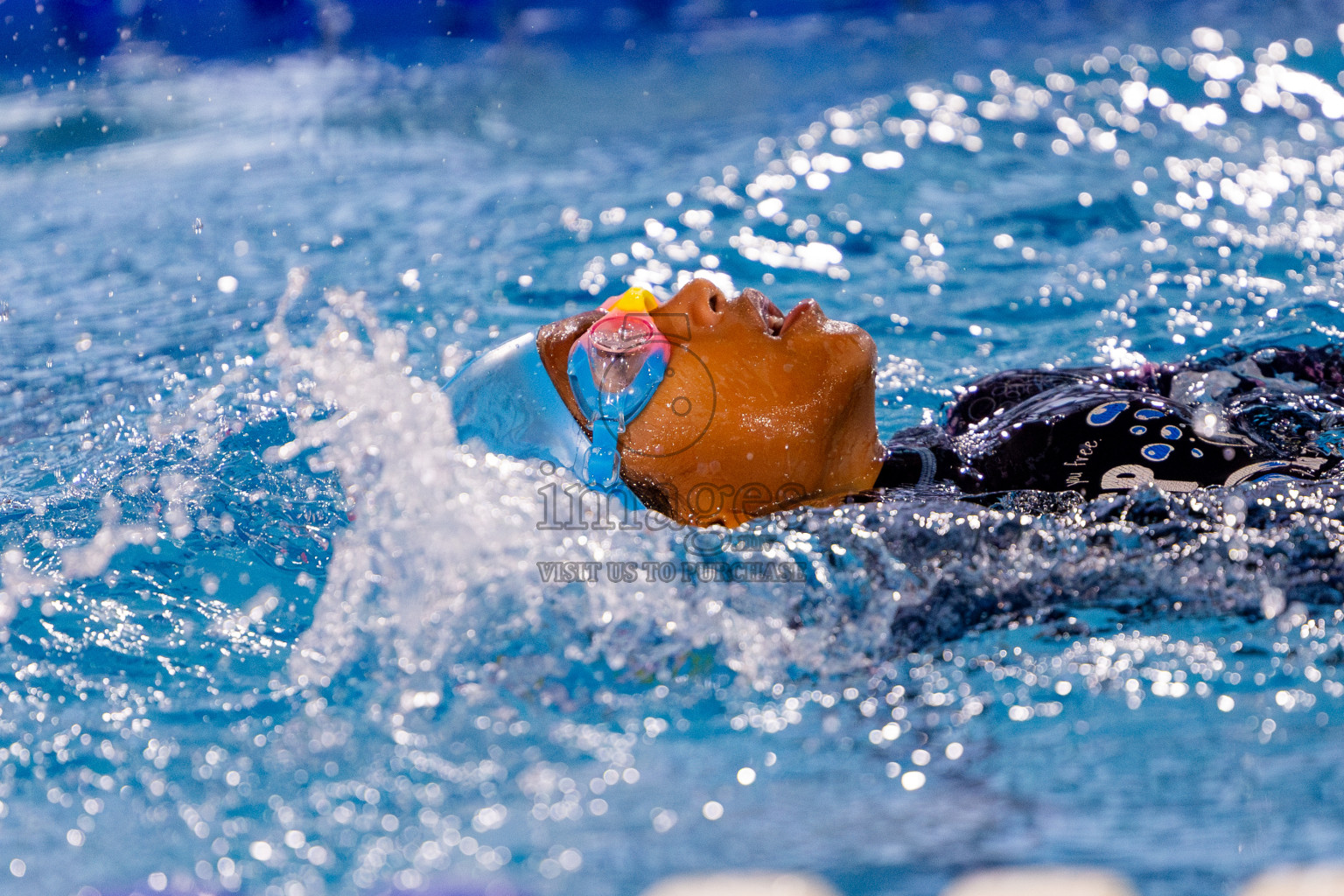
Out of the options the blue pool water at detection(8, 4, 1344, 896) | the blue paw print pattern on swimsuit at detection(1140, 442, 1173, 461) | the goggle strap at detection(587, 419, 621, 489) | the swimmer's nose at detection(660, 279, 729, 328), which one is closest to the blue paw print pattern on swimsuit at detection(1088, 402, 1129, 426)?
the blue paw print pattern on swimsuit at detection(1140, 442, 1173, 461)

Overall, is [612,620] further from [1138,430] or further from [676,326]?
[1138,430]

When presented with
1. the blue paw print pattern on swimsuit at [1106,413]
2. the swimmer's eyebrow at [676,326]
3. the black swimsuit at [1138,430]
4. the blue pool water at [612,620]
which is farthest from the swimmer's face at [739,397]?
the blue paw print pattern on swimsuit at [1106,413]

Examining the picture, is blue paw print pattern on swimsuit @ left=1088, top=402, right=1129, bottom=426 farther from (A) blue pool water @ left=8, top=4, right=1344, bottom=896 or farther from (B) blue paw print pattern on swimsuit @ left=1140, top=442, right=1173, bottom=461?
(A) blue pool water @ left=8, top=4, right=1344, bottom=896

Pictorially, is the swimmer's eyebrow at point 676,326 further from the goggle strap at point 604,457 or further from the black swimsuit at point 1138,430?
the black swimsuit at point 1138,430

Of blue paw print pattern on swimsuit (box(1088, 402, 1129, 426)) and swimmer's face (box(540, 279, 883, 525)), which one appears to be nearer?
swimmer's face (box(540, 279, 883, 525))

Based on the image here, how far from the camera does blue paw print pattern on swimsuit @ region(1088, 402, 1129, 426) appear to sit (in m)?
2.45

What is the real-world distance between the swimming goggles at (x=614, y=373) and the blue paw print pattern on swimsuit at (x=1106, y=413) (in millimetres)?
941

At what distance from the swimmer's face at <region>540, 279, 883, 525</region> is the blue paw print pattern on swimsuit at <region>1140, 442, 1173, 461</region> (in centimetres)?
61

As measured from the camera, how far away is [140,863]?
1.82 metres

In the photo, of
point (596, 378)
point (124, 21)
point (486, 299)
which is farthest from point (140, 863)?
point (124, 21)

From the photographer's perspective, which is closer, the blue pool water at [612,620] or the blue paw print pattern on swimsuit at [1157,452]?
the blue pool water at [612,620]

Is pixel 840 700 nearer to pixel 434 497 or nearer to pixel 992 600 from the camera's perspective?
pixel 992 600

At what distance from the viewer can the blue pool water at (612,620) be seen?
1821 mm

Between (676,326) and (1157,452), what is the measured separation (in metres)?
1.01
